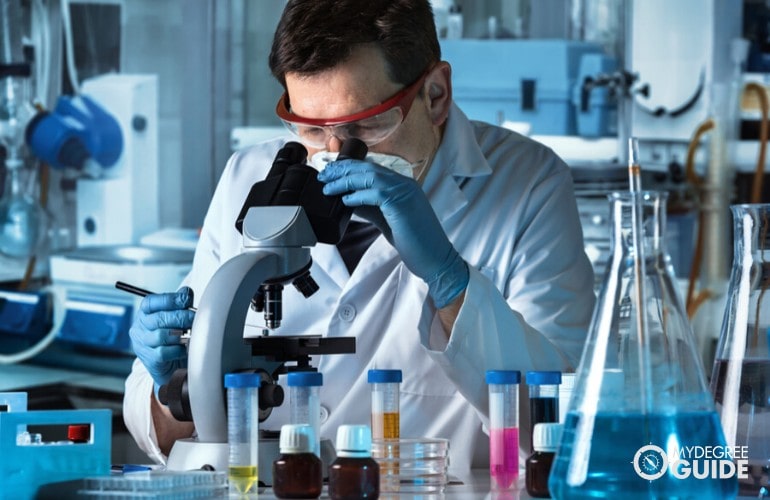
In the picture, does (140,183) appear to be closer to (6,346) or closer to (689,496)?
(6,346)

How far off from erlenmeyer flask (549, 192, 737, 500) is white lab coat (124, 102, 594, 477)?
26.5 inches

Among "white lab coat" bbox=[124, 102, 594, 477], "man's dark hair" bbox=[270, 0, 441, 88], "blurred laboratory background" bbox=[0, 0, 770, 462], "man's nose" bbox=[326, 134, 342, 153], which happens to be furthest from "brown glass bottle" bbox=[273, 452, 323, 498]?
"blurred laboratory background" bbox=[0, 0, 770, 462]

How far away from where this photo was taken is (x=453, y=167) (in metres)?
2.15

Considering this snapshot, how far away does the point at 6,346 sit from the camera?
12.0 ft

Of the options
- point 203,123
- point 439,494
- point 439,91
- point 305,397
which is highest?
point 439,91

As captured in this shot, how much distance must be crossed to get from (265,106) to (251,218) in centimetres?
237

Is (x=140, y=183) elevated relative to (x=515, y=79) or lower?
lower

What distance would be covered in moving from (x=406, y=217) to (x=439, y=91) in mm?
475

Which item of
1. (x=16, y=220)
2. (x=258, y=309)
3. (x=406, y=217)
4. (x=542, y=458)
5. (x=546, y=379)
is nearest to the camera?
(x=542, y=458)

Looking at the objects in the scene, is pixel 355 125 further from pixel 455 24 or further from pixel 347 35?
pixel 455 24

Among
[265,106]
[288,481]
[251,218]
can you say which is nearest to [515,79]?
[265,106]

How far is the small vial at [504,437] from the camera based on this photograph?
1442mm

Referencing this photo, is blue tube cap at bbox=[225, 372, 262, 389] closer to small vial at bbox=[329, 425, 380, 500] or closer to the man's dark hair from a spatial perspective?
small vial at bbox=[329, 425, 380, 500]

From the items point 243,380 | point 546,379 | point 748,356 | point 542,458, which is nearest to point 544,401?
point 546,379
